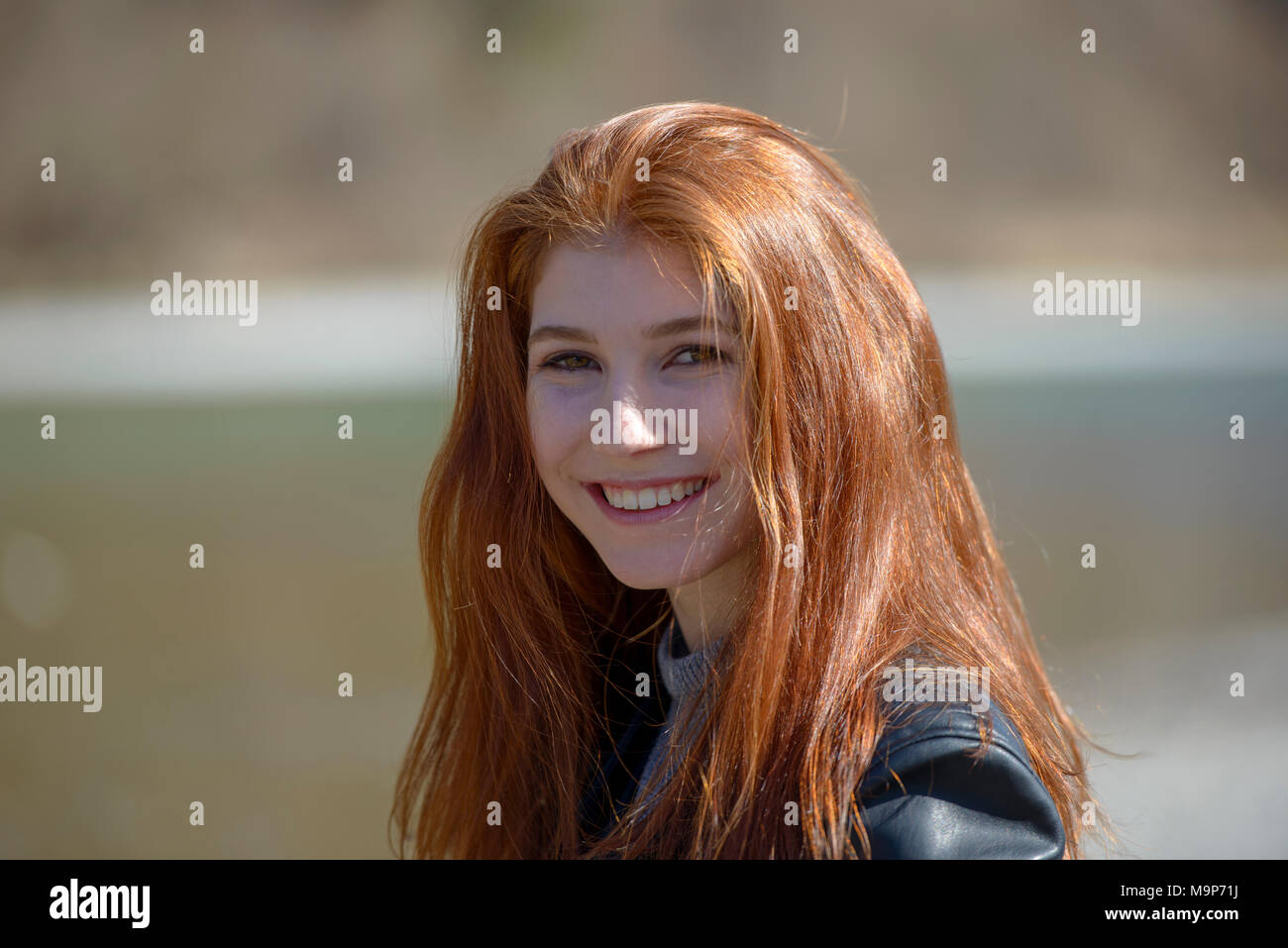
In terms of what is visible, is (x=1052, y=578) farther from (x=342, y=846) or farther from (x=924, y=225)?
(x=924, y=225)

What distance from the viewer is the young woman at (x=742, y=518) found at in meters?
1.42

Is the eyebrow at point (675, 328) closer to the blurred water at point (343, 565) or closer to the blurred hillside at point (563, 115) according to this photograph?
the blurred water at point (343, 565)

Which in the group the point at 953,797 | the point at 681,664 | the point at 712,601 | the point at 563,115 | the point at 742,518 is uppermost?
the point at 563,115

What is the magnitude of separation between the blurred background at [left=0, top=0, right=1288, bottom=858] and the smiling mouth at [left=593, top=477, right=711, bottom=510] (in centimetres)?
466

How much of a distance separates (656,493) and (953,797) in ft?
2.11

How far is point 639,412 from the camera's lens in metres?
1.61

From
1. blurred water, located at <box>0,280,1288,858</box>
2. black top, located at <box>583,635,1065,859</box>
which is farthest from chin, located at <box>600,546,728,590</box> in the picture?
blurred water, located at <box>0,280,1288,858</box>

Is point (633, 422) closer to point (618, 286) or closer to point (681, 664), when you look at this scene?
point (618, 286)

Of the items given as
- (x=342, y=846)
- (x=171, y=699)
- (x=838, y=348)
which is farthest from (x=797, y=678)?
(x=171, y=699)

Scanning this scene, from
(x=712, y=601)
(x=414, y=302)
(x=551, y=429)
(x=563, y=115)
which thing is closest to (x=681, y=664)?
(x=712, y=601)

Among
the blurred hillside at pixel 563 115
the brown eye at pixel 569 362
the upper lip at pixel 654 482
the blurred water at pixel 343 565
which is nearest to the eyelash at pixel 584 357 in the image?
the brown eye at pixel 569 362

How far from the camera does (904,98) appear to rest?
46.2 feet

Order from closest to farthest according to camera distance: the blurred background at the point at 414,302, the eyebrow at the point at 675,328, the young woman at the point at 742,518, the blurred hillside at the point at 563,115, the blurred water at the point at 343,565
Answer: the young woman at the point at 742,518, the eyebrow at the point at 675,328, the blurred water at the point at 343,565, the blurred background at the point at 414,302, the blurred hillside at the point at 563,115

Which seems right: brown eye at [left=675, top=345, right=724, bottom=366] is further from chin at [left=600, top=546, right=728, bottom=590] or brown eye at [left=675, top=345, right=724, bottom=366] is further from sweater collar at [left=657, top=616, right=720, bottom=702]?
sweater collar at [left=657, top=616, right=720, bottom=702]
